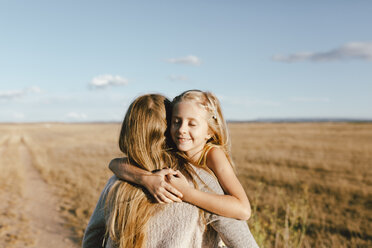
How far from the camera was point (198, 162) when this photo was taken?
6.18ft

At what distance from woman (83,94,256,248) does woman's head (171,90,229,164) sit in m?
0.09

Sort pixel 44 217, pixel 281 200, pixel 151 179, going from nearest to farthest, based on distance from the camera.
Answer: pixel 151 179 → pixel 44 217 → pixel 281 200

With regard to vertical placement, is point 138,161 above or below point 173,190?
above

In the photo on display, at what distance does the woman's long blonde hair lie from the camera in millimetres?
1628

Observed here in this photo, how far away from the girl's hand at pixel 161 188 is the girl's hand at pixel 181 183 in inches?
0.8

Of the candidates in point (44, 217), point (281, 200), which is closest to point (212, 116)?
point (44, 217)

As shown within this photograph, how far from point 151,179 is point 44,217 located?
6.04 meters

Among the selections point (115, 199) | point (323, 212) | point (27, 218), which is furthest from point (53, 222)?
point (323, 212)

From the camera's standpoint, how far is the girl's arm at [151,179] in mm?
1591

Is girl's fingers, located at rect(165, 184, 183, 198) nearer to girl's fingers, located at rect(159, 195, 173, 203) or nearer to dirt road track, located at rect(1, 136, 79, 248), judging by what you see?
girl's fingers, located at rect(159, 195, 173, 203)

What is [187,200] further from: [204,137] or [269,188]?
[269,188]

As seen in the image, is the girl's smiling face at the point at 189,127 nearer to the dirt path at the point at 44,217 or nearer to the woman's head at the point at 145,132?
the woman's head at the point at 145,132

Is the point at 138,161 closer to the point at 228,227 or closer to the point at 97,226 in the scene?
the point at 97,226

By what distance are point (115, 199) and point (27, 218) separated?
592 centimetres
